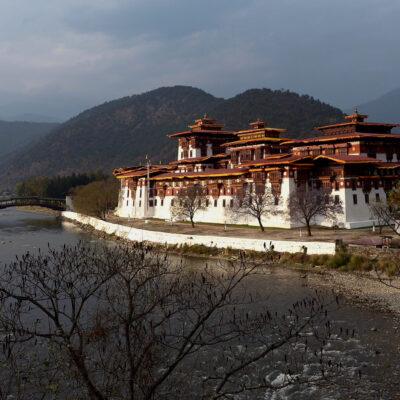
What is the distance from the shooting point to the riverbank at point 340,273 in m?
32.7

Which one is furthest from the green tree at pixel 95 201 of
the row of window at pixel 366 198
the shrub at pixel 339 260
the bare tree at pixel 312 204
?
the shrub at pixel 339 260

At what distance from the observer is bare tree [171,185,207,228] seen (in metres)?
70.8

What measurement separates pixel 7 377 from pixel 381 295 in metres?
23.0

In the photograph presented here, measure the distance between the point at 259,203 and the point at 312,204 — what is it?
7.61 metres

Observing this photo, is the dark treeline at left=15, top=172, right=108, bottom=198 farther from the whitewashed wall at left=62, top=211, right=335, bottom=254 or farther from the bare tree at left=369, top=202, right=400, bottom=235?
the bare tree at left=369, top=202, right=400, bottom=235

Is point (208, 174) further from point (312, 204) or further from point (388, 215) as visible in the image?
point (388, 215)

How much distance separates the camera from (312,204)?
54938mm

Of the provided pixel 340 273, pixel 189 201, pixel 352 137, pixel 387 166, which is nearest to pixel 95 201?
pixel 189 201

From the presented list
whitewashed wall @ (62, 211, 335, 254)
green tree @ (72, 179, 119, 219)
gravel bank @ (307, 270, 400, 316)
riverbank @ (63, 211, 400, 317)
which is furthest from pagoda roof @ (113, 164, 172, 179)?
gravel bank @ (307, 270, 400, 316)

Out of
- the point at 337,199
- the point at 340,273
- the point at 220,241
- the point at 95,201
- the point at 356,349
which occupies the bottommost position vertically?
the point at 356,349

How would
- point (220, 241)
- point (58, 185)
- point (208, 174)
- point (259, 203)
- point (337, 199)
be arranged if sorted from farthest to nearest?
point (58, 185), point (208, 174), point (259, 203), point (337, 199), point (220, 241)

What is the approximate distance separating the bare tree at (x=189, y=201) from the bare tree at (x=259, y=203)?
775 centimetres

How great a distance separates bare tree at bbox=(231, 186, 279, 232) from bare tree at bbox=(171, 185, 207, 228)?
25.4 ft

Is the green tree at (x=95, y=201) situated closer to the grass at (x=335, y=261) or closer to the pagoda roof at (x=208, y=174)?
the pagoda roof at (x=208, y=174)
